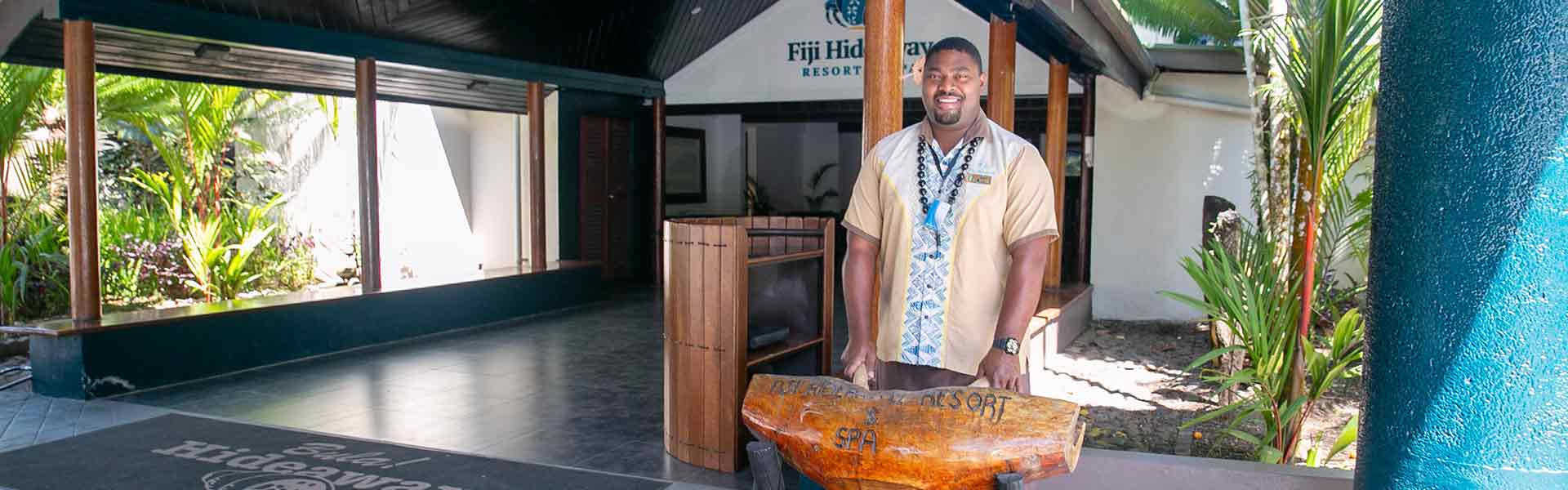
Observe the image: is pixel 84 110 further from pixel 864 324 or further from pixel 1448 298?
pixel 1448 298

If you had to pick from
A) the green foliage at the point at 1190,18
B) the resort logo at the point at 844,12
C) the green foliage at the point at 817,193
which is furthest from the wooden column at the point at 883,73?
the green foliage at the point at 817,193

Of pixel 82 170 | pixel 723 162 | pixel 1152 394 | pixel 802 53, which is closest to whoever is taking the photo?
pixel 82 170

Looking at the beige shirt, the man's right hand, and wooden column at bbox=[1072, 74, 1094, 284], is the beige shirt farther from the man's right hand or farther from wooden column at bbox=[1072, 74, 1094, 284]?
wooden column at bbox=[1072, 74, 1094, 284]

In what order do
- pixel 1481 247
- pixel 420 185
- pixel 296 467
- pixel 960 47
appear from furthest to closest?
pixel 420 185 < pixel 296 467 < pixel 960 47 < pixel 1481 247

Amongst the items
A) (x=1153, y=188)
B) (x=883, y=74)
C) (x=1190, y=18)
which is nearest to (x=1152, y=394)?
(x=883, y=74)

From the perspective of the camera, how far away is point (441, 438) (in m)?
5.25

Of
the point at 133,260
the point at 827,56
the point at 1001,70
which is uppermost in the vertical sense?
the point at 827,56

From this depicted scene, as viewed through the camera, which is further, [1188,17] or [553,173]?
[1188,17]

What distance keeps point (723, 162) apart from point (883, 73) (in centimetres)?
1011

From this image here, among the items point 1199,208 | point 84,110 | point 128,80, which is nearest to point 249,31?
point 84,110

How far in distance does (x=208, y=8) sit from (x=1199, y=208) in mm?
8065

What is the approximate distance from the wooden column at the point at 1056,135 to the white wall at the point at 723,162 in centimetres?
566

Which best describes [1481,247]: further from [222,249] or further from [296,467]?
[222,249]

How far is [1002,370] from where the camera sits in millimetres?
2602
